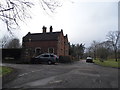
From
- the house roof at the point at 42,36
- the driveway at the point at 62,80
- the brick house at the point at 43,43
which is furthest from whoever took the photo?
the house roof at the point at 42,36

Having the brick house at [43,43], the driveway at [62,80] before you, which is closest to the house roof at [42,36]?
the brick house at [43,43]

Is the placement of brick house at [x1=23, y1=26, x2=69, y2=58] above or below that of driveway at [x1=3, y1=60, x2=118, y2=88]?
above

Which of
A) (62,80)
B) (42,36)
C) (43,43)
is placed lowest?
(62,80)

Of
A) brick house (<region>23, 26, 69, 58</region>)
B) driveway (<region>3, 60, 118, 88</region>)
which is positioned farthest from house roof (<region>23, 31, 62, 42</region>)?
driveway (<region>3, 60, 118, 88</region>)

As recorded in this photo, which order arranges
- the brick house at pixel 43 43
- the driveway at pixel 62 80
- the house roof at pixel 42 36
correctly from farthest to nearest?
the house roof at pixel 42 36
the brick house at pixel 43 43
the driveway at pixel 62 80

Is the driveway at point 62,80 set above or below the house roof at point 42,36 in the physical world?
below

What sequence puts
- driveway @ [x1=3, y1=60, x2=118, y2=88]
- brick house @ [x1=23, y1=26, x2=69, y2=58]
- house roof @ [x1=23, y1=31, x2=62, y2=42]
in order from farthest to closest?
house roof @ [x1=23, y1=31, x2=62, y2=42] < brick house @ [x1=23, y1=26, x2=69, y2=58] < driveway @ [x1=3, y1=60, x2=118, y2=88]

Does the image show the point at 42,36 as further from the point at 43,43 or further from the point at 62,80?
the point at 62,80

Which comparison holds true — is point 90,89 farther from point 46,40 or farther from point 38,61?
point 46,40

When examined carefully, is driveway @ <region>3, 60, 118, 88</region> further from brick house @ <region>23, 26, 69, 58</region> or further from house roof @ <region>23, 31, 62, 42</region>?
house roof @ <region>23, 31, 62, 42</region>

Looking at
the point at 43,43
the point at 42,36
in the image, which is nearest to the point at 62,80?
the point at 43,43

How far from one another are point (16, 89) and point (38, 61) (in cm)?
2076

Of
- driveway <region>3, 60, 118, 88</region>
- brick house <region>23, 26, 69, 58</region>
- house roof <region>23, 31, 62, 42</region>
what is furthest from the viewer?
house roof <region>23, 31, 62, 42</region>

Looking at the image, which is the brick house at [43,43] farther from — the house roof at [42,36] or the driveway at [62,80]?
the driveway at [62,80]
